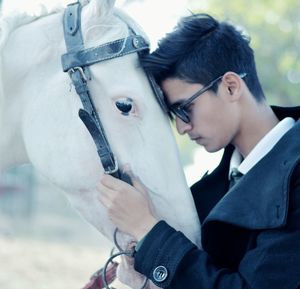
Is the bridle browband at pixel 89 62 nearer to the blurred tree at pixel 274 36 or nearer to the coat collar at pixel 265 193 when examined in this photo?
the coat collar at pixel 265 193

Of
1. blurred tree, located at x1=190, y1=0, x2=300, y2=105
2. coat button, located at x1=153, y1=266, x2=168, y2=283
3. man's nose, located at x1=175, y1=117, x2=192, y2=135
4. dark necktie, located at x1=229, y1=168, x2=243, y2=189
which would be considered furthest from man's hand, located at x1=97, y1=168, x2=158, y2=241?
blurred tree, located at x1=190, y1=0, x2=300, y2=105

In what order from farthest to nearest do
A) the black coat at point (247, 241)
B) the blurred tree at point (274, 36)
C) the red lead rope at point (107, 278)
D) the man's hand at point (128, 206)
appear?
the blurred tree at point (274, 36), the red lead rope at point (107, 278), the man's hand at point (128, 206), the black coat at point (247, 241)

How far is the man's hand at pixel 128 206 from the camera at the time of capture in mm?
1811

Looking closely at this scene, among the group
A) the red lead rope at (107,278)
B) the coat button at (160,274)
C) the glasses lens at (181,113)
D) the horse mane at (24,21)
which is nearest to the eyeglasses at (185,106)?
the glasses lens at (181,113)

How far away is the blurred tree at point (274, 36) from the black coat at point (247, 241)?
11891mm

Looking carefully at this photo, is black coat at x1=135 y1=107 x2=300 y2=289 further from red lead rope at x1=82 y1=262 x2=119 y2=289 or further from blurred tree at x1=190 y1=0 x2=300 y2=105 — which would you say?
blurred tree at x1=190 y1=0 x2=300 y2=105

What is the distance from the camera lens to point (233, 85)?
1968mm

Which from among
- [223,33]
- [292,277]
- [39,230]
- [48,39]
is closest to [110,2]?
[48,39]

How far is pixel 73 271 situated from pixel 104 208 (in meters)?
5.71

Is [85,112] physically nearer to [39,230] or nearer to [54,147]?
[54,147]

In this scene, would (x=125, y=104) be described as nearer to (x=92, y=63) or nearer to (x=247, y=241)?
(x=92, y=63)

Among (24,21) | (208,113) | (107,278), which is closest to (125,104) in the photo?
(208,113)

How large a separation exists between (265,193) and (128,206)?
1.27 feet

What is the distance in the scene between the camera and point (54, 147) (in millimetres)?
1937
